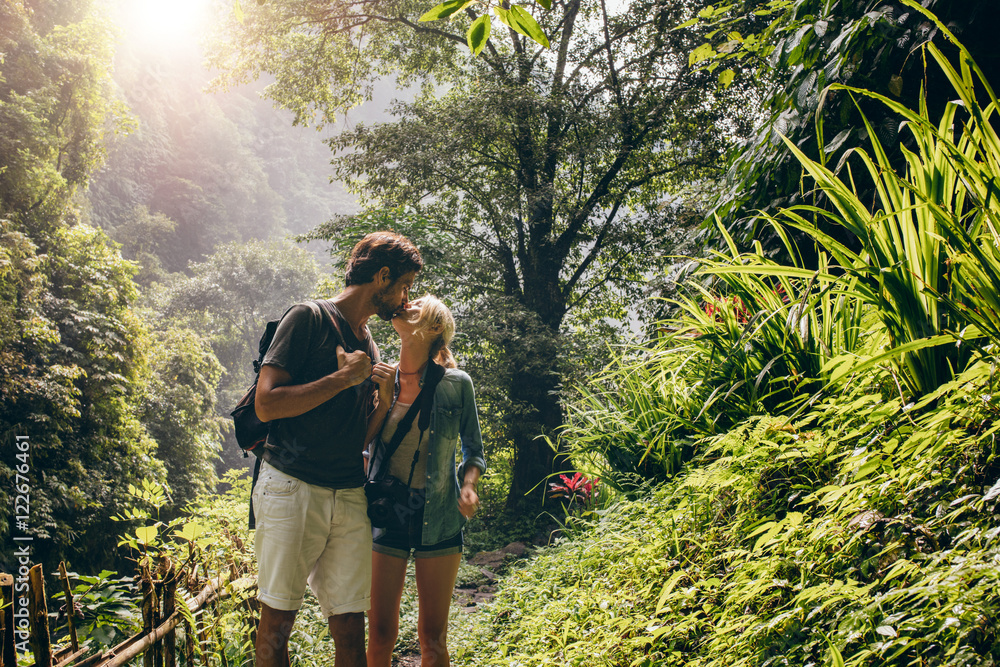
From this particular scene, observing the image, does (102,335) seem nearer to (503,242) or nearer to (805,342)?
(503,242)

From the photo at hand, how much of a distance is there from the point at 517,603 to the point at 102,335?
11.2 metres

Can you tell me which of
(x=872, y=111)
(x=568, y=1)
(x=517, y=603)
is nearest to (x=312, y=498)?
(x=517, y=603)

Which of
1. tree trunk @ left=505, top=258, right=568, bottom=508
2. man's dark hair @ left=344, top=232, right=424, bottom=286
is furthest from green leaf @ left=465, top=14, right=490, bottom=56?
tree trunk @ left=505, top=258, right=568, bottom=508

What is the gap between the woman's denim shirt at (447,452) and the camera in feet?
7.42

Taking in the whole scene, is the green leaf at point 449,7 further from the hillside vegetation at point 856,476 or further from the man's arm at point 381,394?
the man's arm at point 381,394

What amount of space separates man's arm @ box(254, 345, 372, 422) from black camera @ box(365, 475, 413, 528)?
496 mm

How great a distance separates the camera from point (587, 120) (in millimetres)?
9164

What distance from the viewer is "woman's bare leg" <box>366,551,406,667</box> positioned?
220 cm

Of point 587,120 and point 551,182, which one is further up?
point 587,120

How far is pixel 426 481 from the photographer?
2.31m

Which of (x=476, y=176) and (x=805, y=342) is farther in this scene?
(x=476, y=176)

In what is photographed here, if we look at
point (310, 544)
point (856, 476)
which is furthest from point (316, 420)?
point (856, 476)

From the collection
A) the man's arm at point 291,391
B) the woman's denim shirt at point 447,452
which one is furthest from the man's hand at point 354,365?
the woman's denim shirt at point 447,452

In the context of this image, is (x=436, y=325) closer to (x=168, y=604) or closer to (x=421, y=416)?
(x=421, y=416)
